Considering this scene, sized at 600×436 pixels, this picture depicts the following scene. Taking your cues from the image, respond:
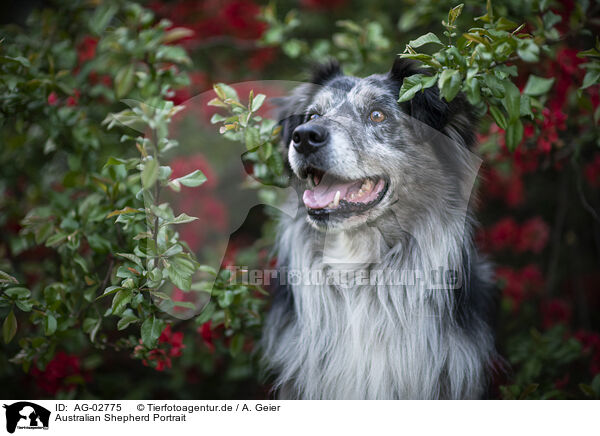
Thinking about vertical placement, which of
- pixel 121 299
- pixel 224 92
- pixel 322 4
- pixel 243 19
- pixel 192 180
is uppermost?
pixel 322 4

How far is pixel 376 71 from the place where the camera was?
Result: 1.85 m

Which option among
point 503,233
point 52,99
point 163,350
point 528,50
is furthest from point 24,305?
point 503,233

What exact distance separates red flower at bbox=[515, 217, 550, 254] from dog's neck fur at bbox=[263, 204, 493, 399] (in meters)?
1.41

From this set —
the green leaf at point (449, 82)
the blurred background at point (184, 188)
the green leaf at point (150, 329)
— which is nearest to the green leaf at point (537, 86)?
the blurred background at point (184, 188)

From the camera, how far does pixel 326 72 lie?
188 cm

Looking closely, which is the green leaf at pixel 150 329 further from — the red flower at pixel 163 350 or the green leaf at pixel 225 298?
the green leaf at pixel 225 298

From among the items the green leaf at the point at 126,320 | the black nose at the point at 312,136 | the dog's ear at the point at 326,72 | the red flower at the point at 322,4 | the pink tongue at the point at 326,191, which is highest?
the red flower at the point at 322,4

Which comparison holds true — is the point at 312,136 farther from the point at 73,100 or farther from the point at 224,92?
the point at 73,100

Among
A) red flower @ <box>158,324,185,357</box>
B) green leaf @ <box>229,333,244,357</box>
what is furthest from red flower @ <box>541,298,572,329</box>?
red flower @ <box>158,324,185,357</box>

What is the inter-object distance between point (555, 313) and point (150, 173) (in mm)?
2402

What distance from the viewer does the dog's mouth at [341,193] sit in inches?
60.4

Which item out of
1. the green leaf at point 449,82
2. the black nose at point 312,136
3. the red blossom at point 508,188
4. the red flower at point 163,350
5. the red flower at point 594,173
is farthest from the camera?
the red blossom at point 508,188
